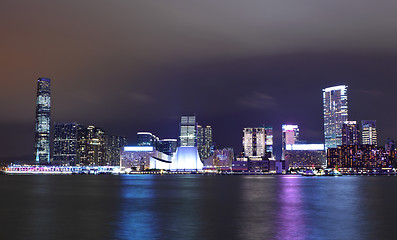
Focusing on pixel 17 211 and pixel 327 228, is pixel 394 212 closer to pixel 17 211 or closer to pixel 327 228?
pixel 327 228

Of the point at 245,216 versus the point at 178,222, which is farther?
the point at 245,216

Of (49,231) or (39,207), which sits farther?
(39,207)

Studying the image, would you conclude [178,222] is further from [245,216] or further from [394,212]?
[394,212]

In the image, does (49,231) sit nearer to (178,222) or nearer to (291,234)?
(178,222)

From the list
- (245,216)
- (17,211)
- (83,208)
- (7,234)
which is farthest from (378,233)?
(17,211)

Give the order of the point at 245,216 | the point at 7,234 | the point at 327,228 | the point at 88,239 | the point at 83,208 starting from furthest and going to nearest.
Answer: the point at 83,208, the point at 245,216, the point at 327,228, the point at 7,234, the point at 88,239

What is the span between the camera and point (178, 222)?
37.5 m

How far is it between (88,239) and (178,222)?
400 inches

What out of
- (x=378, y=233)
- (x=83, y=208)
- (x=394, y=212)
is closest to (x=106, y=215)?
(x=83, y=208)

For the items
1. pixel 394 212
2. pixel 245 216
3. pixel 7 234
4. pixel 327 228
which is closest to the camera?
pixel 7 234

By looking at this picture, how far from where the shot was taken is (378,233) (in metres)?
32.1

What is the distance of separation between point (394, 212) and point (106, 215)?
29224 mm

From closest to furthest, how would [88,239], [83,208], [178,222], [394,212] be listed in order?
[88,239] < [178,222] < [394,212] < [83,208]

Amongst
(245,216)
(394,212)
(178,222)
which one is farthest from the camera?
(394,212)
